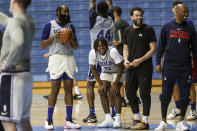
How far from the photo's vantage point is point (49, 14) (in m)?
14.2


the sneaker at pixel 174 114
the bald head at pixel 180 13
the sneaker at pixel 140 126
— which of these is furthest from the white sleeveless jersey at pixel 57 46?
the sneaker at pixel 174 114

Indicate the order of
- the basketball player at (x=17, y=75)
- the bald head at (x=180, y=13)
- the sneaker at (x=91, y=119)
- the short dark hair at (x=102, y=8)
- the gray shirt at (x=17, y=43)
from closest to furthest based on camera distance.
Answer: the gray shirt at (x=17, y=43), the basketball player at (x=17, y=75), the bald head at (x=180, y=13), the sneaker at (x=91, y=119), the short dark hair at (x=102, y=8)

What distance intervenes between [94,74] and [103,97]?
1.33ft

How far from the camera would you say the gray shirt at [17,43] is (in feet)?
15.2

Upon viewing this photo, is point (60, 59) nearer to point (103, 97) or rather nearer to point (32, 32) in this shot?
point (103, 97)

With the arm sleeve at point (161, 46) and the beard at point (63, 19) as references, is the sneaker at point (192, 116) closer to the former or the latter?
the arm sleeve at point (161, 46)

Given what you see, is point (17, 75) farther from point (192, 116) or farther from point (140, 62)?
point (192, 116)

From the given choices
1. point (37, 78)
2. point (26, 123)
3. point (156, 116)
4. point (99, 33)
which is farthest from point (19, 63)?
point (37, 78)

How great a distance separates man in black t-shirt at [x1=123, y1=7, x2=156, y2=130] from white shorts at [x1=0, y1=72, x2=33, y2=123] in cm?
275

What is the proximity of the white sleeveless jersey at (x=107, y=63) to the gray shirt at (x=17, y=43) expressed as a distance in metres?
2.88

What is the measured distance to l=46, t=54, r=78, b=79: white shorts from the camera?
744cm

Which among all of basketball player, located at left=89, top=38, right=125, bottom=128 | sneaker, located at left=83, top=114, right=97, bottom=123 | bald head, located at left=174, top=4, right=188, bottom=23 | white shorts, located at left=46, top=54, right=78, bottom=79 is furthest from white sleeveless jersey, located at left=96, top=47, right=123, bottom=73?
bald head, located at left=174, top=4, right=188, bottom=23

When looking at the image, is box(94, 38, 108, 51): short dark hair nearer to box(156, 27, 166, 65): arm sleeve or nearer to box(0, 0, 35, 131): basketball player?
box(156, 27, 166, 65): arm sleeve

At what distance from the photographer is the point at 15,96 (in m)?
4.84
